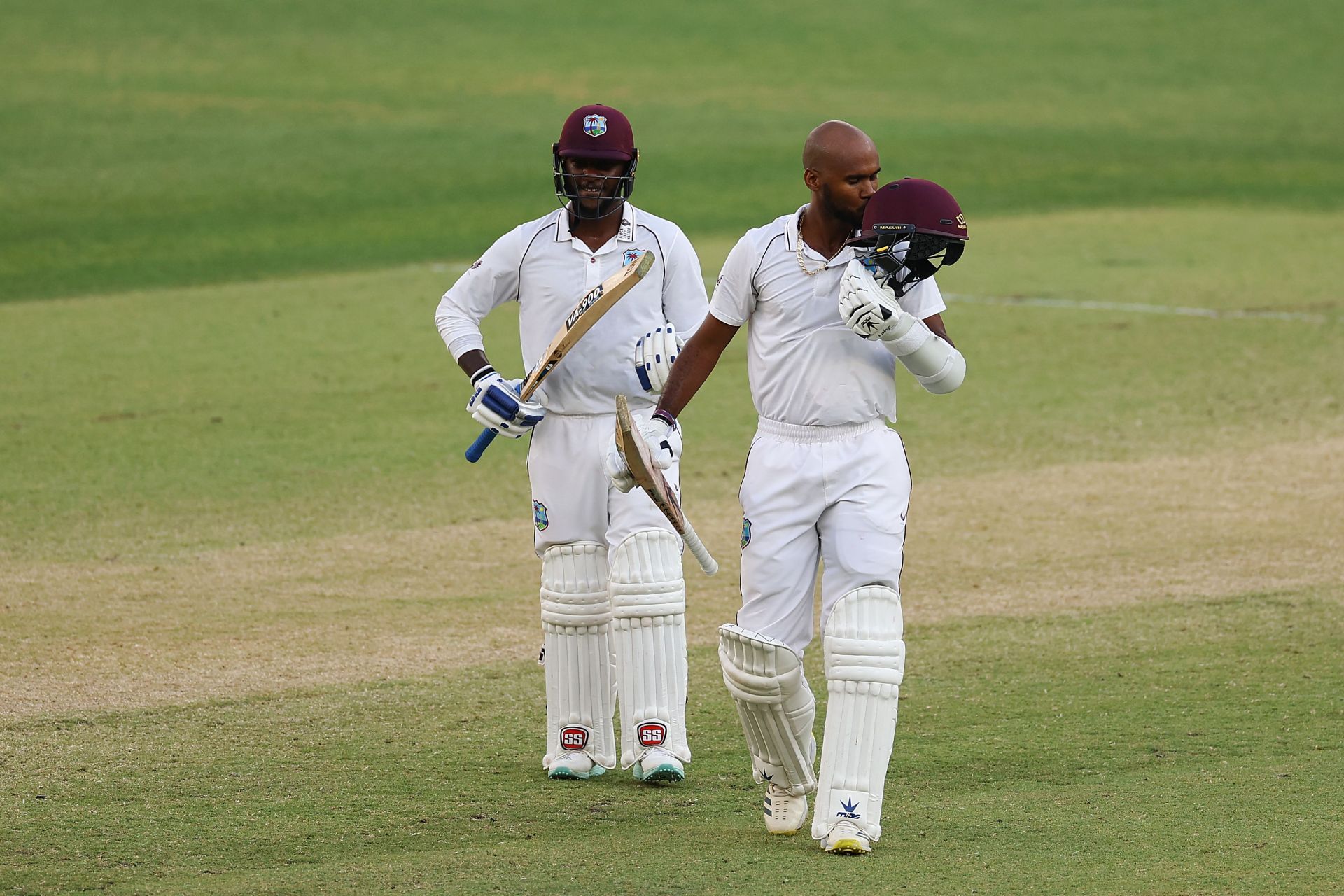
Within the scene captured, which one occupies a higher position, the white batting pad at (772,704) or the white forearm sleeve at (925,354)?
the white forearm sleeve at (925,354)

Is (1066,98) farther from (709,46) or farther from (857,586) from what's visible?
(857,586)

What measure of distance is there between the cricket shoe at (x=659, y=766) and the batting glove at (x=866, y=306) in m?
1.73

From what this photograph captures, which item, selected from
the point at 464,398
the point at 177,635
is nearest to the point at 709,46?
the point at 464,398

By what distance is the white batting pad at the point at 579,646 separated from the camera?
6559mm

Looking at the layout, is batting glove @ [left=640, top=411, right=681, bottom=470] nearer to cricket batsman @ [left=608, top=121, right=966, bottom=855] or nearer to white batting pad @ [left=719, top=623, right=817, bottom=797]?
cricket batsman @ [left=608, top=121, right=966, bottom=855]

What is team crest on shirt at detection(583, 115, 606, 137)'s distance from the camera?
6582 mm

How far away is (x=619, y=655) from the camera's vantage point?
6.46 metres

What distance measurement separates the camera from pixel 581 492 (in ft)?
21.7

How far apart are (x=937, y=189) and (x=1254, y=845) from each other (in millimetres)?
2093

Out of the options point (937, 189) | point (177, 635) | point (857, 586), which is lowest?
point (177, 635)

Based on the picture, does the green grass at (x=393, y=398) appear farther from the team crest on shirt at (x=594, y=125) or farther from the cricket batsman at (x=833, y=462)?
the cricket batsman at (x=833, y=462)

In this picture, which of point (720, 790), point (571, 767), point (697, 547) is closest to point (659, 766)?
point (720, 790)

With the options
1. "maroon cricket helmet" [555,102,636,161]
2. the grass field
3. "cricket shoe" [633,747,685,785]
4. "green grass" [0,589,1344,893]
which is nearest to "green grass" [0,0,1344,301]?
the grass field

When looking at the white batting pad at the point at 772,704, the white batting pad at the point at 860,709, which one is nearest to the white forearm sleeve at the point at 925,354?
the white batting pad at the point at 860,709
